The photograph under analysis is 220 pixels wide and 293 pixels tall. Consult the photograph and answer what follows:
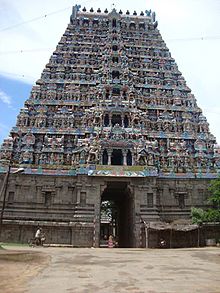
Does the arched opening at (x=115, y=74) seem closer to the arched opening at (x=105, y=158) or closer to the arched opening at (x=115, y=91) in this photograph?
the arched opening at (x=115, y=91)

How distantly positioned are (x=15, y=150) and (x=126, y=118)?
15.1 meters

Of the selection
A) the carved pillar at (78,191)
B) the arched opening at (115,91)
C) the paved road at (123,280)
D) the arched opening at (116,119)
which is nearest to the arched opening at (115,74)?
the arched opening at (115,91)

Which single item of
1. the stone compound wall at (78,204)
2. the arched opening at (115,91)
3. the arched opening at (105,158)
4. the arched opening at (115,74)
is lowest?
the stone compound wall at (78,204)

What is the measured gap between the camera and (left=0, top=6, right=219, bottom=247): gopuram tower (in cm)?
3066

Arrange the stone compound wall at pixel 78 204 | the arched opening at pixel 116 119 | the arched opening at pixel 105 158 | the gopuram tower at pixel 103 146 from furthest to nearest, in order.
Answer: the arched opening at pixel 116 119
the arched opening at pixel 105 158
the gopuram tower at pixel 103 146
the stone compound wall at pixel 78 204

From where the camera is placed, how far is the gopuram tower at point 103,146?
30.7m

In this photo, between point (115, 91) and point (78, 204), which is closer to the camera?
point (78, 204)

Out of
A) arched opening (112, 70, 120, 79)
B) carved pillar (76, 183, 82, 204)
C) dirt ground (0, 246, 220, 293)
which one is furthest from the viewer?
arched opening (112, 70, 120, 79)

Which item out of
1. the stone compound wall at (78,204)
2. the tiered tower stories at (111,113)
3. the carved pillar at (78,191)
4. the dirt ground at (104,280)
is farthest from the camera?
the tiered tower stories at (111,113)

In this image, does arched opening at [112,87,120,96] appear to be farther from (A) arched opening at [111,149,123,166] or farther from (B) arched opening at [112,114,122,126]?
(A) arched opening at [111,149,123,166]

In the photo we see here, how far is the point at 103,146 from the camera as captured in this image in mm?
33406

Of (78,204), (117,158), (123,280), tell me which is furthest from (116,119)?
(123,280)

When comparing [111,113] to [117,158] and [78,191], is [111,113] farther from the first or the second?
[78,191]

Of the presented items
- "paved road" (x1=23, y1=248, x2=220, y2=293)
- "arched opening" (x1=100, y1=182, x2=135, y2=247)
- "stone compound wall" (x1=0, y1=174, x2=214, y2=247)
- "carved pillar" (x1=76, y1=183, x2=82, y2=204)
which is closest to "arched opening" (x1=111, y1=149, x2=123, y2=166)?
"arched opening" (x1=100, y1=182, x2=135, y2=247)
